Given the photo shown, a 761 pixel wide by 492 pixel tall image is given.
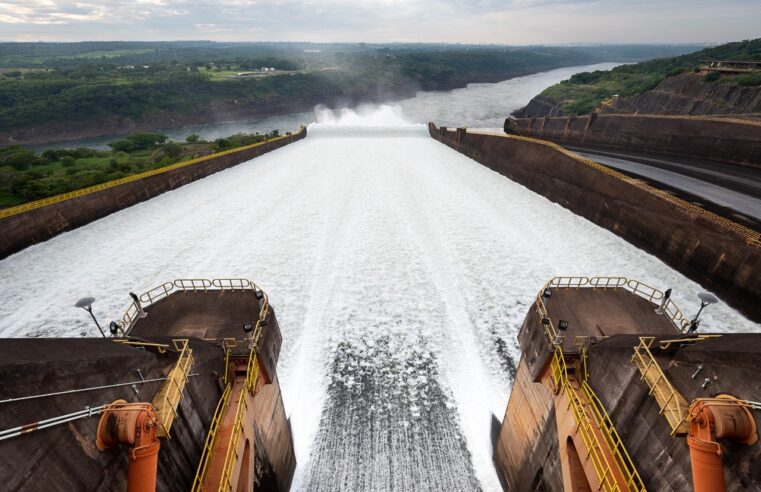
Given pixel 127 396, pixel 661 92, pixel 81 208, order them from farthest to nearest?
pixel 661 92 < pixel 81 208 < pixel 127 396

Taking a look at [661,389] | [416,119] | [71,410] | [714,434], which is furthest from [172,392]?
[416,119]

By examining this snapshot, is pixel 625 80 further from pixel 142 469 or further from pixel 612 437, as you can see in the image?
pixel 142 469

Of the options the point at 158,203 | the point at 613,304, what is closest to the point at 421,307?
the point at 613,304

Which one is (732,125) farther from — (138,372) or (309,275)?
(138,372)

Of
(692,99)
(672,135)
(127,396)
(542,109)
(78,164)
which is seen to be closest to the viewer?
(127,396)

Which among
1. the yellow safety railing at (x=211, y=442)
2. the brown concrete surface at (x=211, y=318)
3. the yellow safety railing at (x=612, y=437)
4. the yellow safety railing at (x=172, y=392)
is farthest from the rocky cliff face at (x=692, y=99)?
the yellow safety railing at (x=172, y=392)

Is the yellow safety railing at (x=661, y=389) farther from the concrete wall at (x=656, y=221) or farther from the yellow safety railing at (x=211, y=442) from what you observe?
the concrete wall at (x=656, y=221)
